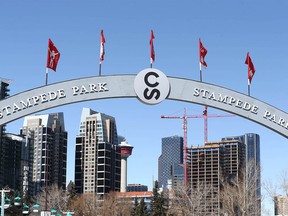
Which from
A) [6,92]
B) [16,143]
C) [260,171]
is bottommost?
[260,171]

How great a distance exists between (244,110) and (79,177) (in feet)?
593

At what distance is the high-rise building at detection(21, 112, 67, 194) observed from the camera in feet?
615

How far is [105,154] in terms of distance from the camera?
19688 cm

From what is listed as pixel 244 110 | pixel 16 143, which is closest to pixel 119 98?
pixel 244 110

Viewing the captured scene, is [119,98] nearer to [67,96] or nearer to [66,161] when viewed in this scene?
[67,96]

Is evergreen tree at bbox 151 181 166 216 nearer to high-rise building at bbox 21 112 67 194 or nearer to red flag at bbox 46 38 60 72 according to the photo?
red flag at bbox 46 38 60 72

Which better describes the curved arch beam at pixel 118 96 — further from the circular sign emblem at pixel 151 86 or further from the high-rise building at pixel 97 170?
the high-rise building at pixel 97 170

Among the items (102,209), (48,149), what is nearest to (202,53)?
(102,209)

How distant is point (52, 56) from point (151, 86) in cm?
293

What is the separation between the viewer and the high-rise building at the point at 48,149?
18738cm

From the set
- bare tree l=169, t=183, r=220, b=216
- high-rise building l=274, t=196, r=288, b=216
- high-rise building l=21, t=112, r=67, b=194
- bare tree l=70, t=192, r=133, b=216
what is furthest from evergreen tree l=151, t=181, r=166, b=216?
high-rise building l=21, t=112, r=67, b=194

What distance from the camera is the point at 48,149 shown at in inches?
7436

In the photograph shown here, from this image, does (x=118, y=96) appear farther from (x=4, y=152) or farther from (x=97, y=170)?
(x=97, y=170)

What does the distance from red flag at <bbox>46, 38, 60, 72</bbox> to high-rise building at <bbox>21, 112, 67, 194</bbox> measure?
168008 millimetres
